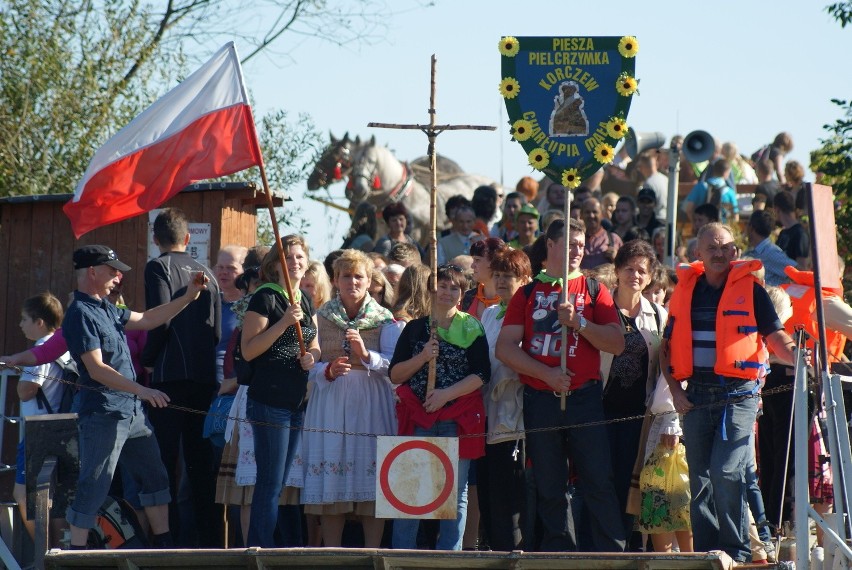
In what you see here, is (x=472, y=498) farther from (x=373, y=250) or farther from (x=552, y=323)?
(x=373, y=250)

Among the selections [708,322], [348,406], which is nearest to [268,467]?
[348,406]

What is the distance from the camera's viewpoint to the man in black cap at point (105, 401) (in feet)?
28.1

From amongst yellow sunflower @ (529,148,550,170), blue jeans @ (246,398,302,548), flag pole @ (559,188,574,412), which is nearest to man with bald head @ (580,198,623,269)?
yellow sunflower @ (529,148,550,170)

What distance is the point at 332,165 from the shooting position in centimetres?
1666

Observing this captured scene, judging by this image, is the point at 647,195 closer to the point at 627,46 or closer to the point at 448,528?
the point at 627,46

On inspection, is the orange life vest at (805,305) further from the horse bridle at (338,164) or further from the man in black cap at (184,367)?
the horse bridle at (338,164)

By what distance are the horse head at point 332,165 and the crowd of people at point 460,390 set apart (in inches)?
256

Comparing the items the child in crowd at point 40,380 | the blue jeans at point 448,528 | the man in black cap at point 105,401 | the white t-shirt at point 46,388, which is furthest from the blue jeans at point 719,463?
the white t-shirt at point 46,388

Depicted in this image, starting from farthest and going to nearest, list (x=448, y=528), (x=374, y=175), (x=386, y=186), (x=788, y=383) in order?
(x=386, y=186) → (x=374, y=175) → (x=788, y=383) → (x=448, y=528)

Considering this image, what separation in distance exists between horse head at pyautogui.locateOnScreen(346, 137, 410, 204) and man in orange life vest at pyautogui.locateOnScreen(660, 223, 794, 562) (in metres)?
8.81

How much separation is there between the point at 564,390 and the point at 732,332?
1.05m

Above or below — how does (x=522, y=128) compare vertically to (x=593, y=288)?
above

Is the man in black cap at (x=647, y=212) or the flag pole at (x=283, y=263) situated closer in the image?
the flag pole at (x=283, y=263)

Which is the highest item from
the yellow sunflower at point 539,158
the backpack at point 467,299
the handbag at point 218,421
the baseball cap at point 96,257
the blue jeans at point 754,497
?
the yellow sunflower at point 539,158
